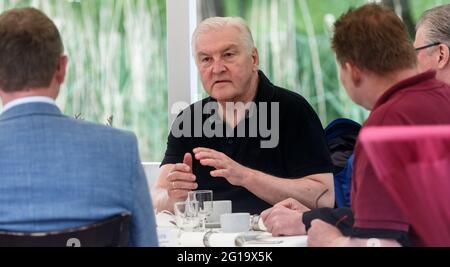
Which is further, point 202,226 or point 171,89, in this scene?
point 171,89

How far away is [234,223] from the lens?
7.90ft

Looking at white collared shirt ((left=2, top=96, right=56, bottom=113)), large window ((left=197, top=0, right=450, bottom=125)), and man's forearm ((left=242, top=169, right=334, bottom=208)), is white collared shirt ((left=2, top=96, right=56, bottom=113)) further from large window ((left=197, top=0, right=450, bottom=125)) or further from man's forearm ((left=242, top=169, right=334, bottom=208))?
large window ((left=197, top=0, right=450, bottom=125))

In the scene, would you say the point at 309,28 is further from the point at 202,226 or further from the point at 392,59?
the point at 392,59

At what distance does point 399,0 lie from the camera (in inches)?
167

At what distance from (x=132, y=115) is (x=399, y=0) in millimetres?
1551

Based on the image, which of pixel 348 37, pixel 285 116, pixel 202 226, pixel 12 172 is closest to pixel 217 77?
pixel 285 116

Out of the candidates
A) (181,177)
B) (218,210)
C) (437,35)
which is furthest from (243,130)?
(437,35)

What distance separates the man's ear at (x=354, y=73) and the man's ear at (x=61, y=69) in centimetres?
67

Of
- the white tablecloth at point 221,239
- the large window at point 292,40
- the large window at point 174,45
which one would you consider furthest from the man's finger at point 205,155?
the large window at point 292,40

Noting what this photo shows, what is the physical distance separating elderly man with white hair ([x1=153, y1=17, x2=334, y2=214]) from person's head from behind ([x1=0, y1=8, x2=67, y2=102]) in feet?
3.86

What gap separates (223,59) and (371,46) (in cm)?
130

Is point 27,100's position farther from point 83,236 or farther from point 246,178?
point 246,178

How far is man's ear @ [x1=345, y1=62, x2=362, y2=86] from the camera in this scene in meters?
1.91

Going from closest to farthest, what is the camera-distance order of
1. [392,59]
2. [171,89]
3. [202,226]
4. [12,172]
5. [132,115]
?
[12,172], [392,59], [202,226], [132,115], [171,89]
